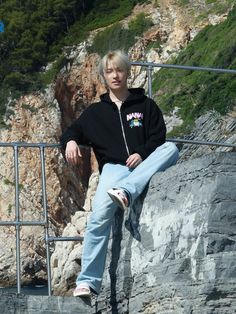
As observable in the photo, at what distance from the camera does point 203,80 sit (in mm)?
35719

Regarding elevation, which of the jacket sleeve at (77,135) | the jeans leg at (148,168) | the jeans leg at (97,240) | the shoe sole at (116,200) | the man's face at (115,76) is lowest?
the jeans leg at (97,240)

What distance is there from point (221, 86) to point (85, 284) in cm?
2799

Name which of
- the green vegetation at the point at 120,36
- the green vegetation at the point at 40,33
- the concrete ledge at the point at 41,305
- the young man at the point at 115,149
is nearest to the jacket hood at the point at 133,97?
the young man at the point at 115,149

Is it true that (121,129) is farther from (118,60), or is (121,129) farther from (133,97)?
(118,60)

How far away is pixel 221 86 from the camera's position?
35.1 meters

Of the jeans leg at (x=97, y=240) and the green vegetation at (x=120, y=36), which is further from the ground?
the green vegetation at (x=120, y=36)

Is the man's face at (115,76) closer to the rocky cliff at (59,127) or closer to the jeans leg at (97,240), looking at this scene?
the jeans leg at (97,240)

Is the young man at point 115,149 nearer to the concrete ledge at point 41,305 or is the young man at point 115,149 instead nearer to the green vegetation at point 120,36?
the concrete ledge at point 41,305

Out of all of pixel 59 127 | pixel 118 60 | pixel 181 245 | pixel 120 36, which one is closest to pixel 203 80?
pixel 120 36

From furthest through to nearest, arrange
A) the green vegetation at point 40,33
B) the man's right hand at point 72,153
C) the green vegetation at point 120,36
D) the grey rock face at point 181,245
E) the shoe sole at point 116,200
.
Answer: the green vegetation at point 40,33 < the green vegetation at point 120,36 < the man's right hand at point 72,153 < the shoe sole at point 116,200 < the grey rock face at point 181,245

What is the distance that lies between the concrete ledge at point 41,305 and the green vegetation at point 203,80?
2340 cm

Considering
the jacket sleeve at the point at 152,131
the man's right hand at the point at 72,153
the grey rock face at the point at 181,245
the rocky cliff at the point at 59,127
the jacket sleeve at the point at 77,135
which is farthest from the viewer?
the rocky cliff at the point at 59,127

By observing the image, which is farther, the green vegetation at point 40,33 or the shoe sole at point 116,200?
the green vegetation at point 40,33

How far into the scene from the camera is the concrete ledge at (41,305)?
7.62 metres
